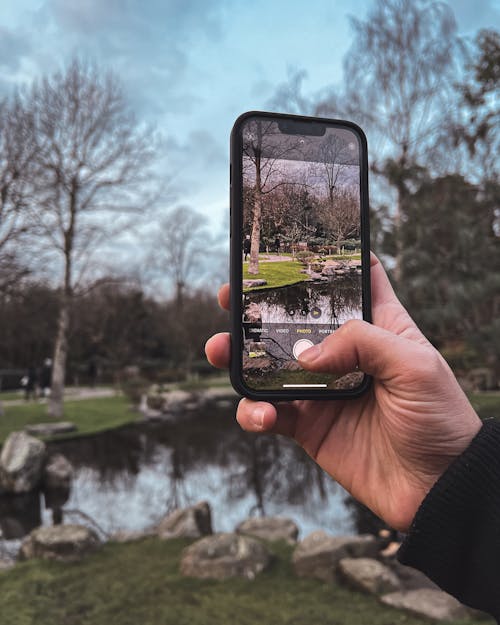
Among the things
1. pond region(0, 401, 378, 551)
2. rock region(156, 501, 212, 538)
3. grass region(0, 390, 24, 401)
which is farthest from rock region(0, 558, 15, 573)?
grass region(0, 390, 24, 401)

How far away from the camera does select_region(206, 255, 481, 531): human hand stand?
1.38 meters

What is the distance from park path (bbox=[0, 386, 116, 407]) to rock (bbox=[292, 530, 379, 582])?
14.8m

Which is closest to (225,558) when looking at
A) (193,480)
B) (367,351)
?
(367,351)

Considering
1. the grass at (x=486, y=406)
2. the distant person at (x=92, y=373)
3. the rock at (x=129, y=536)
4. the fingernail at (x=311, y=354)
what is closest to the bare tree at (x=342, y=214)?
the fingernail at (x=311, y=354)

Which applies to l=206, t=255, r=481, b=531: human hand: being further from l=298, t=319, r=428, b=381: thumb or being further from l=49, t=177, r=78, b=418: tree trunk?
l=49, t=177, r=78, b=418: tree trunk

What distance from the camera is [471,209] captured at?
5.34 meters

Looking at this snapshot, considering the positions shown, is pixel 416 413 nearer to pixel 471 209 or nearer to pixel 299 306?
pixel 299 306

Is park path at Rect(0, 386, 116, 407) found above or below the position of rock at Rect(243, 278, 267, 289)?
below

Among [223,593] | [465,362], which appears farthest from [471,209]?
[223,593]

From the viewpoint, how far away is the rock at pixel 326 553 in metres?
5.02

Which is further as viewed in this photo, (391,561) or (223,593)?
(391,561)

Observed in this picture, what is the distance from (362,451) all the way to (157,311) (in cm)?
3125

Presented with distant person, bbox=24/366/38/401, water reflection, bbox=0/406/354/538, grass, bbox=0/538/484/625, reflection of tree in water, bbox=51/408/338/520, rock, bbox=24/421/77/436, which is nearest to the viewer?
grass, bbox=0/538/484/625

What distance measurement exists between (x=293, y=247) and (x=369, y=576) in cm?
407
